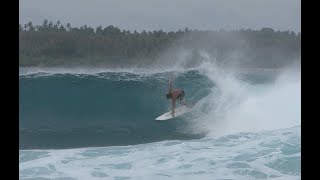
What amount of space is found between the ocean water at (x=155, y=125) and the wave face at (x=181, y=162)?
0.02 metres

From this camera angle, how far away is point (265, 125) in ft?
56.4

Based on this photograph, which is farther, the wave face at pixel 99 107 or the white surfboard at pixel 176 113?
the wave face at pixel 99 107

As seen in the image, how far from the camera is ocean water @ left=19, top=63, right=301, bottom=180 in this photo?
9.59 m

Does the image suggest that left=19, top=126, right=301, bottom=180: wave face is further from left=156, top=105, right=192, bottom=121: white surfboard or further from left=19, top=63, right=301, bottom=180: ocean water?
left=156, top=105, right=192, bottom=121: white surfboard

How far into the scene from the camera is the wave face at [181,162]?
8961 mm

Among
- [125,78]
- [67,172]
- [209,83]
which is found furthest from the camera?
[125,78]

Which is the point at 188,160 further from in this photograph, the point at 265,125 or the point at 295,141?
the point at 265,125

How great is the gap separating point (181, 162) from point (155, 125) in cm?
926

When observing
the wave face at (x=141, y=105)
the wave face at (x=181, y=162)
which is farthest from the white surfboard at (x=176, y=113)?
the wave face at (x=181, y=162)

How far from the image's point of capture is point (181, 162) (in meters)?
10.1

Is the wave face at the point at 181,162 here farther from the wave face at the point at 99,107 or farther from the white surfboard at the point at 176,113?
the white surfboard at the point at 176,113

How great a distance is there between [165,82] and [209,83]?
2923 mm

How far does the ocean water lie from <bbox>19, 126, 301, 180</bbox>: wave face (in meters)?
0.02

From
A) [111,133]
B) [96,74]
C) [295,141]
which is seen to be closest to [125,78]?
[96,74]
